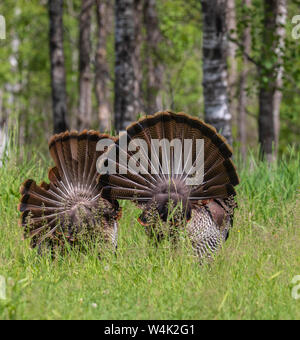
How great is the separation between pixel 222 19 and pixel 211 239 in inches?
180

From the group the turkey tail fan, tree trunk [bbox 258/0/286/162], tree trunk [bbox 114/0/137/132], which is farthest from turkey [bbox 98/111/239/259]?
tree trunk [bbox 114/0/137/132]

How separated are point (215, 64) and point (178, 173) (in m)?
3.93

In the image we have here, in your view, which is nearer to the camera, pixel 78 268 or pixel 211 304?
pixel 211 304

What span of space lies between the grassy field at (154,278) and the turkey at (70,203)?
174mm

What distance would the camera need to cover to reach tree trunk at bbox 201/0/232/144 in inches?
328

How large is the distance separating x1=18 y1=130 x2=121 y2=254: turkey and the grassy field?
0.17 m

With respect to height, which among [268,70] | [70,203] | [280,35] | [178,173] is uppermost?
[280,35]

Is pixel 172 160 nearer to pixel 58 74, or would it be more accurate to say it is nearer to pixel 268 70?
pixel 268 70

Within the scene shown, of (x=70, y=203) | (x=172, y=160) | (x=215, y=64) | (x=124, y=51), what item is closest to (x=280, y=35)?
(x=124, y=51)

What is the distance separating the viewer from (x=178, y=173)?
16.4 feet

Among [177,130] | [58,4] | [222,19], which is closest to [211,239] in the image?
[177,130]
